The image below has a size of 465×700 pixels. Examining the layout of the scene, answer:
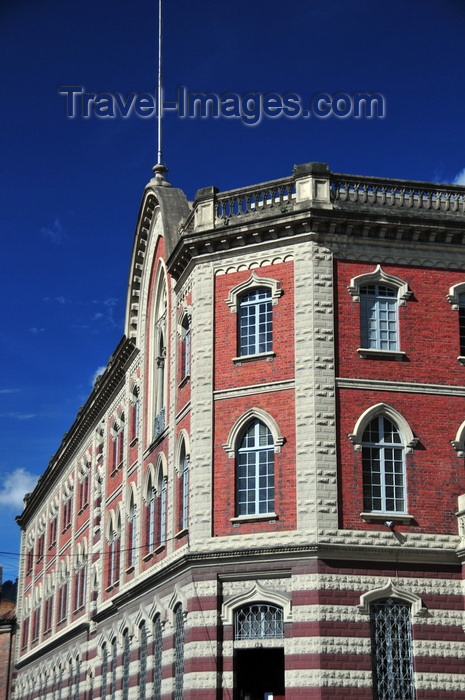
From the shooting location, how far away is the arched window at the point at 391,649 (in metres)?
26.2

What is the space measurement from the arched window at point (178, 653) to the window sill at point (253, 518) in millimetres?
3374

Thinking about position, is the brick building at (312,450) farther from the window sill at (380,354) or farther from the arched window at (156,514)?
the arched window at (156,514)

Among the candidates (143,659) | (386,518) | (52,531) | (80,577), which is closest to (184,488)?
(386,518)

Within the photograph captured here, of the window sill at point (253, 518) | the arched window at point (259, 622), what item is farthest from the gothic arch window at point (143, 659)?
the window sill at point (253, 518)

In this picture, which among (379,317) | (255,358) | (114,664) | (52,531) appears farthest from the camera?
(52,531)

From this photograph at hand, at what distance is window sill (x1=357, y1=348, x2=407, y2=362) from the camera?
28969mm

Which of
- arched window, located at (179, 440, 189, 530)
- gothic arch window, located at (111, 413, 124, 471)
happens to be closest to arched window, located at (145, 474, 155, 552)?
arched window, located at (179, 440, 189, 530)

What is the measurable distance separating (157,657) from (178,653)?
9.57 feet

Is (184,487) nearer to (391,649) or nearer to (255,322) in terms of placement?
(255,322)

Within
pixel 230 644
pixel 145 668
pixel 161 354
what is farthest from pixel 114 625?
pixel 230 644

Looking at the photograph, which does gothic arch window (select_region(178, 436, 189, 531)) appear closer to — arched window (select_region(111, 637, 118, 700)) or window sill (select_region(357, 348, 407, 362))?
window sill (select_region(357, 348, 407, 362))

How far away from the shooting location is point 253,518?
28094mm

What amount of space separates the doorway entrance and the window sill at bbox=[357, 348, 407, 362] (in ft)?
26.4

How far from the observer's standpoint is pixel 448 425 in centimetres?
2894
